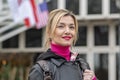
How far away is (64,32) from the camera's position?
2.93m

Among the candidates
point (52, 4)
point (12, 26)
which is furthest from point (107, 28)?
point (12, 26)

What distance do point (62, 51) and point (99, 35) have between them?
15.1m

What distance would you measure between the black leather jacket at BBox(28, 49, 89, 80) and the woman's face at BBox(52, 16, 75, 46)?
0.08 m

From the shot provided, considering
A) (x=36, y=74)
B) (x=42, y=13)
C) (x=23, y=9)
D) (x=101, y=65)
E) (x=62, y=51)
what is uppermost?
(x=23, y=9)

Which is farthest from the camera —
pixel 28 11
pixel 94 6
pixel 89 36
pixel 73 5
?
pixel 89 36

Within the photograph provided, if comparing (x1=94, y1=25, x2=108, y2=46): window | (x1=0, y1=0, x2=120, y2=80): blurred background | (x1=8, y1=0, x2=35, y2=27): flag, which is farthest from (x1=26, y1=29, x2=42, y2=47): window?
(x1=8, y1=0, x2=35, y2=27): flag

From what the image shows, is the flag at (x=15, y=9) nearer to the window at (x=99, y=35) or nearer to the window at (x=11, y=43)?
the window at (x=11, y=43)

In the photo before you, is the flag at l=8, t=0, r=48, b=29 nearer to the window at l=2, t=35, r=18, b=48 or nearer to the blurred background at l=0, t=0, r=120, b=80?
the blurred background at l=0, t=0, r=120, b=80

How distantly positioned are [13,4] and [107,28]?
370 cm

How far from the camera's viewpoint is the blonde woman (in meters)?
2.88

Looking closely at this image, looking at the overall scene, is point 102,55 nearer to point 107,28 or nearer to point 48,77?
point 107,28

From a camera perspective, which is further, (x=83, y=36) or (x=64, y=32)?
(x=83, y=36)

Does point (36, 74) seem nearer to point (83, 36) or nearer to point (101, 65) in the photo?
point (101, 65)

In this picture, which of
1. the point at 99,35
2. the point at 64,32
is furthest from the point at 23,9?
the point at 64,32
